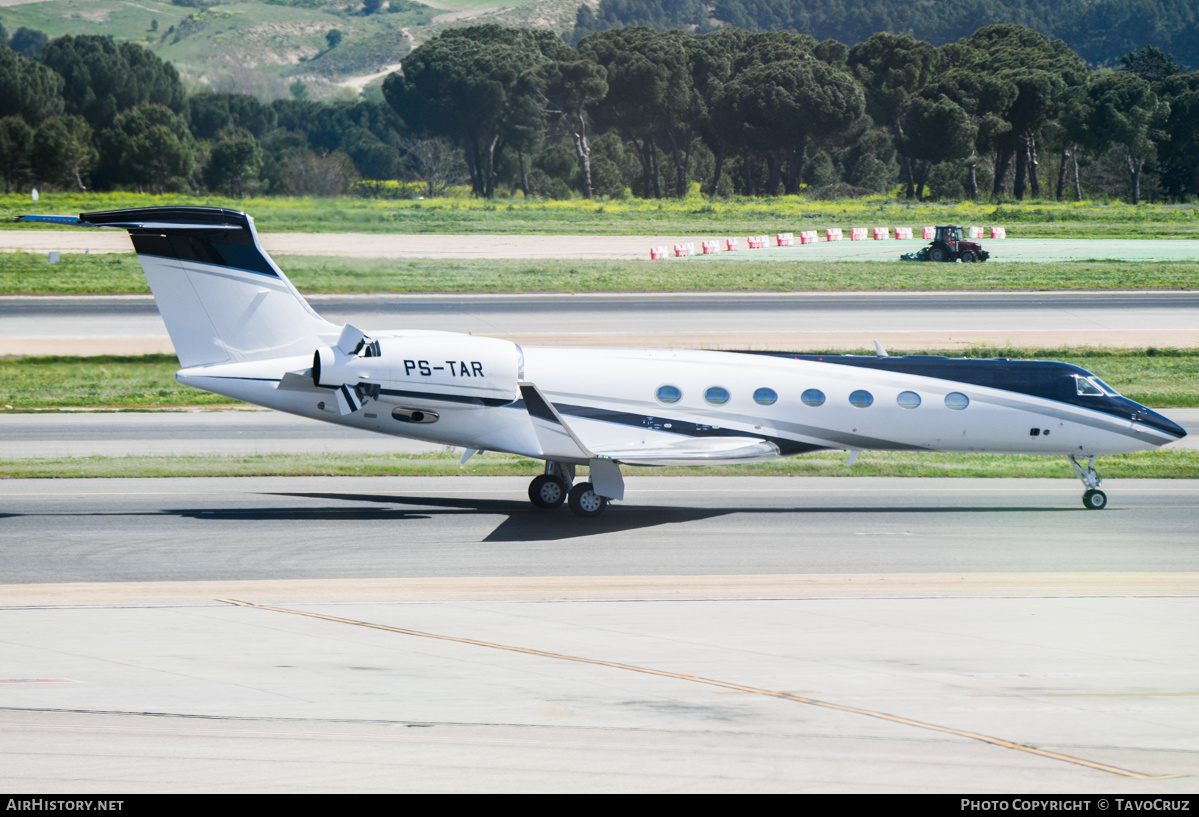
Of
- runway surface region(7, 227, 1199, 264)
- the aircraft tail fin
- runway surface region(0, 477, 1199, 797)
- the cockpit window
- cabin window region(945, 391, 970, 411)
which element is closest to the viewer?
runway surface region(0, 477, 1199, 797)

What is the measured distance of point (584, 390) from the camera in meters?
23.6

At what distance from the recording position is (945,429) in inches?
952

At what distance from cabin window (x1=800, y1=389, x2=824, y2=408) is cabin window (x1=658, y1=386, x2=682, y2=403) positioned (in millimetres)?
2488

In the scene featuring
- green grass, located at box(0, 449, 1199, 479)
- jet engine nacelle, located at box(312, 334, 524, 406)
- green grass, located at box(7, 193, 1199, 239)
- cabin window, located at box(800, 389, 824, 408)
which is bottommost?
green grass, located at box(0, 449, 1199, 479)

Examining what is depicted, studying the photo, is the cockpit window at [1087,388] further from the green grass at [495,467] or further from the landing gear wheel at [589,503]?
the landing gear wheel at [589,503]

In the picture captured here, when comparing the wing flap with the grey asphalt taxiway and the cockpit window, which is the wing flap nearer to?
the grey asphalt taxiway

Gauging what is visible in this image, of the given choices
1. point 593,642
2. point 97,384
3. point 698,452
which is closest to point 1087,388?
point 698,452

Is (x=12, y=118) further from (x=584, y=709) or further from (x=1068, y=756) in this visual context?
(x=1068, y=756)

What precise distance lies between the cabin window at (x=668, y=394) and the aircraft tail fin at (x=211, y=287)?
7.52 metres

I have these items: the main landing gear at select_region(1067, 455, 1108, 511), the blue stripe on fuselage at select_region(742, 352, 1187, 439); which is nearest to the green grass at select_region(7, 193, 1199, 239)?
the blue stripe on fuselage at select_region(742, 352, 1187, 439)

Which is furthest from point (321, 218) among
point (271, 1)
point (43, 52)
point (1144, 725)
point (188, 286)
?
point (271, 1)

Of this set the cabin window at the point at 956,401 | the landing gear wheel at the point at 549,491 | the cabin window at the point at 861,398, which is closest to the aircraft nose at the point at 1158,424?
the cabin window at the point at 956,401

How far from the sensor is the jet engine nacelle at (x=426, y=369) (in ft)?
75.5

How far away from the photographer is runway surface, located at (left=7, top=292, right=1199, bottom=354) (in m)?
45.1
